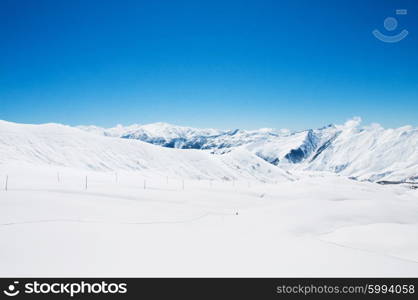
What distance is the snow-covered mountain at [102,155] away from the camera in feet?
313

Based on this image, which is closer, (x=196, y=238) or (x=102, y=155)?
Answer: (x=196, y=238)

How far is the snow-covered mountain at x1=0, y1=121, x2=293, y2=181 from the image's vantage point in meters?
95.4

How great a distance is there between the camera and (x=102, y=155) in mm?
116125

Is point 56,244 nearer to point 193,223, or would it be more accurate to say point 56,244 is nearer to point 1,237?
point 1,237

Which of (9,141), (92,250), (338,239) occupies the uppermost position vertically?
(9,141)

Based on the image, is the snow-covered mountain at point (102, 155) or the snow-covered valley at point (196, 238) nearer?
the snow-covered valley at point (196, 238)

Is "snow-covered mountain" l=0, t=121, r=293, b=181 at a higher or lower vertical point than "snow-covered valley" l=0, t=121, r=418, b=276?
higher

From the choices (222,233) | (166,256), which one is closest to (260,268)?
(166,256)

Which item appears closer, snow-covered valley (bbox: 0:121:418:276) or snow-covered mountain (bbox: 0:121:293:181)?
snow-covered valley (bbox: 0:121:418:276)

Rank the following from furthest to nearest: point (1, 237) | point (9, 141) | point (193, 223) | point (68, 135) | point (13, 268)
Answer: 1. point (68, 135)
2. point (9, 141)
3. point (193, 223)
4. point (1, 237)
5. point (13, 268)

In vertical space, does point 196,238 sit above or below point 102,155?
below

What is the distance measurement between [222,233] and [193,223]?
10.4 feet

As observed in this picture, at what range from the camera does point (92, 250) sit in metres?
10.6

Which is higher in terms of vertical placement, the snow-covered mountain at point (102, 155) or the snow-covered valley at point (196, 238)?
the snow-covered mountain at point (102, 155)
